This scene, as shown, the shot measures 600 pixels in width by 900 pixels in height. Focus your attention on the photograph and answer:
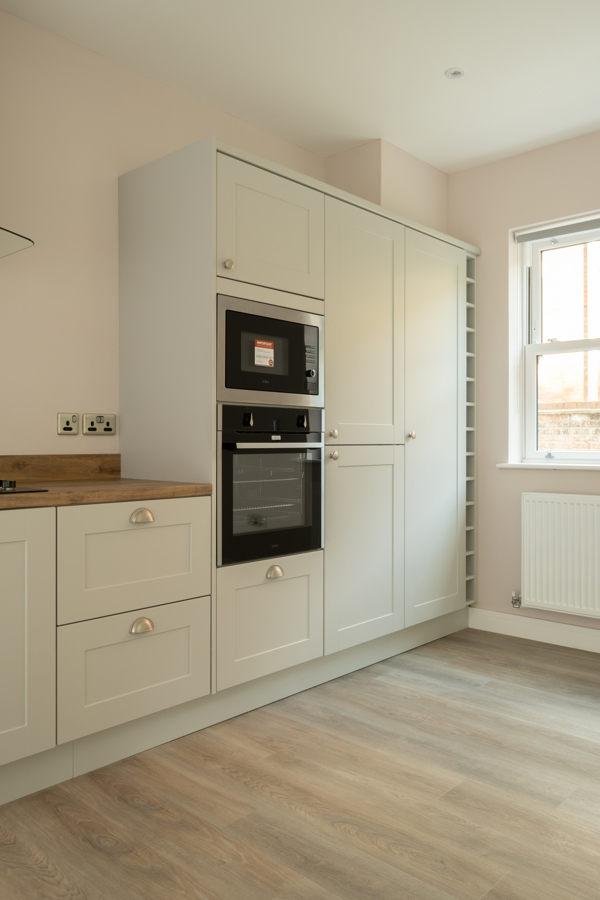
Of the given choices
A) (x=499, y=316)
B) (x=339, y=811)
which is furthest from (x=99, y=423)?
(x=499, y=316)

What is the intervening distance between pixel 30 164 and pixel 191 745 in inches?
84.9

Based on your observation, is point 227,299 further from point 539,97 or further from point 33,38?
point 539,97

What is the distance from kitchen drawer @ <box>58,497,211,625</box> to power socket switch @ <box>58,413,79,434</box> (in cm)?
63

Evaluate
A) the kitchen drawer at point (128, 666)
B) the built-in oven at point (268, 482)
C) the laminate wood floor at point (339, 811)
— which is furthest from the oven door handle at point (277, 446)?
the laminate wood floor at point (339, 811)

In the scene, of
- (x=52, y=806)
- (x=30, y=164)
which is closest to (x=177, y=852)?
(x=52, y=806)

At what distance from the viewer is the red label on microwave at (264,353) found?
2.54 metres

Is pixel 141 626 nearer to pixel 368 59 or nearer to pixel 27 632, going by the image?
pixel 27 632

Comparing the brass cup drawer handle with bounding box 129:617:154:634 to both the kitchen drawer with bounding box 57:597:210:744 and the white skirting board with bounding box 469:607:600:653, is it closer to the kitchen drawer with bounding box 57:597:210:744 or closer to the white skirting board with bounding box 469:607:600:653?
the kitchen drawer with bounding box 57:597:210:744

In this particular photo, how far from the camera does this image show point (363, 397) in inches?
121

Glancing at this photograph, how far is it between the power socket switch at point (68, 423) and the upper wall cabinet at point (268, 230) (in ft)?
2.66

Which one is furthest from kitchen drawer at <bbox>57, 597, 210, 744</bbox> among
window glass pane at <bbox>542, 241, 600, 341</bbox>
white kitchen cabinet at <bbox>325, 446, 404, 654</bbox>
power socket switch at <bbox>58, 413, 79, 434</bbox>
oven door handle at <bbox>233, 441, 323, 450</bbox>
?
window glass pane at <bbox>542, 241, 600, 341</bbox>

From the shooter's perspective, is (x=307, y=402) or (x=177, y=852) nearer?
(x=177, y=852)

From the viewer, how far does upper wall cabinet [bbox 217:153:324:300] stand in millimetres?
2432

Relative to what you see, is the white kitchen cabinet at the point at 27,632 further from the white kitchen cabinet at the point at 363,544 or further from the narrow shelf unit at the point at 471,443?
the narrow shelf unit at the point at 471,443
